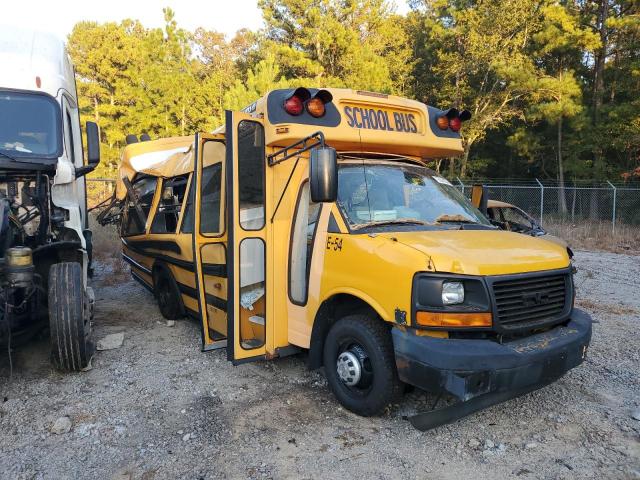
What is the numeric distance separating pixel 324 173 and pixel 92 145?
374cm

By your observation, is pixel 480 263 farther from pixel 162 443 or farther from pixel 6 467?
pixel 6 467

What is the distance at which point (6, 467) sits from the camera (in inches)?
122

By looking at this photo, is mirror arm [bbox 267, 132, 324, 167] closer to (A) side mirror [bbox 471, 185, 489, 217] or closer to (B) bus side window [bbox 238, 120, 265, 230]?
(B) bus side window [bbox 238, 120, 265, 230]

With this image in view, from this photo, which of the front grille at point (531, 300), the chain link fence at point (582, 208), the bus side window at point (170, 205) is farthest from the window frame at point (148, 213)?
the chain link fence at point (582, 208)

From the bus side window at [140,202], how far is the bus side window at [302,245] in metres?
3.51

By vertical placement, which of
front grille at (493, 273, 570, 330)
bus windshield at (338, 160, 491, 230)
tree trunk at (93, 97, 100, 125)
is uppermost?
tree trunk at (93, 97, 100, 125)

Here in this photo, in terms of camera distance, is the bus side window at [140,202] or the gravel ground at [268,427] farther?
the bus side window at [140,202]

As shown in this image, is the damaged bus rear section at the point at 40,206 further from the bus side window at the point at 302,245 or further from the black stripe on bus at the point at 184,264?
the bus side window at the point at 302,245

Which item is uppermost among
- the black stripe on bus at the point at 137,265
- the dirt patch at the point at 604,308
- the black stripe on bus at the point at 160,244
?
the black stripe on bus at the point at 160,244

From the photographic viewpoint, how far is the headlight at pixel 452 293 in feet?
10.4

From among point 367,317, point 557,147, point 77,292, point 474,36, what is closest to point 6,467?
point 77,292

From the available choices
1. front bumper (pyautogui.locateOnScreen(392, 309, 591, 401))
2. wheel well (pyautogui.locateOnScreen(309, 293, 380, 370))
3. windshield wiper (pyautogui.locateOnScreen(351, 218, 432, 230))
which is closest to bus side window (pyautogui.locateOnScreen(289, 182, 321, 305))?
wheel well (pyautogui.locateOnScreen(309, 293, 380, 370))

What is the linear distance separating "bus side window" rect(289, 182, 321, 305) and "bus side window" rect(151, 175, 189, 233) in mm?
2359

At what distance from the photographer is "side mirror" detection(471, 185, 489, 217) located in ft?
18.2
